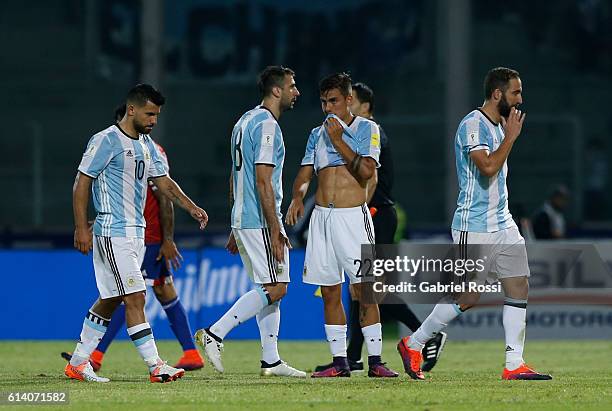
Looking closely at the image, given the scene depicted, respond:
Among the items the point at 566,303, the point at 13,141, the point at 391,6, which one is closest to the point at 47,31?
the point at 13,141

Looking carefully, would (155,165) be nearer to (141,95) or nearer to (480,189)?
(141,95)

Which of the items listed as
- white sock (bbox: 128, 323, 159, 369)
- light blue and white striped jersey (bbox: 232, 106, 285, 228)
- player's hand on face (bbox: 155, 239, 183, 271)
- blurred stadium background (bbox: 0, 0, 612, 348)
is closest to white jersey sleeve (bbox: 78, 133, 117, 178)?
light blue and white striped jersey (bbox: 232, 106, 285, 228)

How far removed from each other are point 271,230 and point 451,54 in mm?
14011

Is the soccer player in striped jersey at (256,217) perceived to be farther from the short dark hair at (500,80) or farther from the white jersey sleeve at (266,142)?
the short dark hair at (500,80)

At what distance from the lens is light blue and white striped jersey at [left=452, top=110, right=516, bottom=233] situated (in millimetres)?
9500

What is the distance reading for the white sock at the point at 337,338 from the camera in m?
9.70

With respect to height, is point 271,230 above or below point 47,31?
below

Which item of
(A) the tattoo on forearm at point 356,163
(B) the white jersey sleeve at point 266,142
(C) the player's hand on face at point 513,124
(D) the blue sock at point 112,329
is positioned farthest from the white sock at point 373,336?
(D) the blue sock at point 112,329

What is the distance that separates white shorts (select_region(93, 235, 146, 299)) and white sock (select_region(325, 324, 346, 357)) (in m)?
1.36

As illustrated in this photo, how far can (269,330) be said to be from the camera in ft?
32.6

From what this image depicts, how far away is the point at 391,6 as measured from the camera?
28.5 meters

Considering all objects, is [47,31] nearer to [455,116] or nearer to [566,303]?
[455,116]

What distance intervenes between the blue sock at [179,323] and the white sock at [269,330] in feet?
3.99
